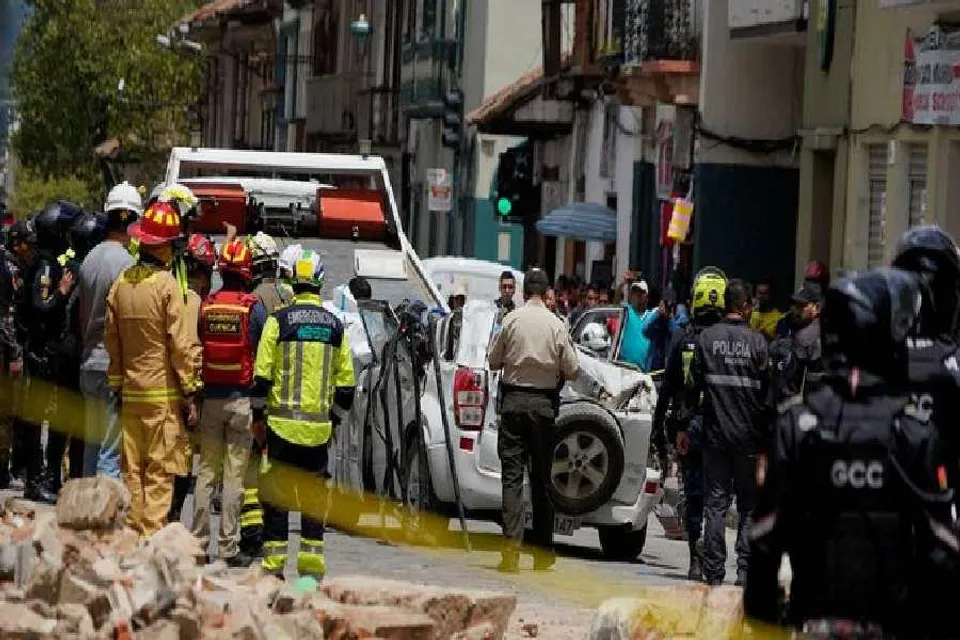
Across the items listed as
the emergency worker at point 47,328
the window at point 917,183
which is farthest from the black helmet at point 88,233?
the window at point 917,183

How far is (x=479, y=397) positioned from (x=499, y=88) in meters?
35.2

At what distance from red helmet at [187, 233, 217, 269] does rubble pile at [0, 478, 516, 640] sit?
3.92 meters

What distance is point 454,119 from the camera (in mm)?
54406

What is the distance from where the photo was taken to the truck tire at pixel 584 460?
57.9 feet

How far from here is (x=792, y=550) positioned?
7449 millimetres

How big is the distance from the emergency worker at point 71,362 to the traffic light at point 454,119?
117 ft

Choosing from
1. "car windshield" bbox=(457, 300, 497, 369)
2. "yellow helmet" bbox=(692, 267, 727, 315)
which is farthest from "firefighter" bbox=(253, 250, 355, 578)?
"car windshield" bbox=(457, 300, 497, 369)

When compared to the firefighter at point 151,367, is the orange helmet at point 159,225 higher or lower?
higher

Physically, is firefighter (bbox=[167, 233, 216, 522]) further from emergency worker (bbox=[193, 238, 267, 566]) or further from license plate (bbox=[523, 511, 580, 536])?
license plate (bbox=[523, 511, 580, 536])

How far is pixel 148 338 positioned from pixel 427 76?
4282cm

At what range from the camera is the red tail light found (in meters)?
17.9

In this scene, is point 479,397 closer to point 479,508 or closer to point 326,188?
point 479,508

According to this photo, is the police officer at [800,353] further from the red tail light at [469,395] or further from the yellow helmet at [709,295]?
the red tail light at [469,395]

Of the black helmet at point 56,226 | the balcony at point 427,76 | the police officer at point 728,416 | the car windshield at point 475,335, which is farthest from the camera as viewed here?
the balcony at point 427,76
